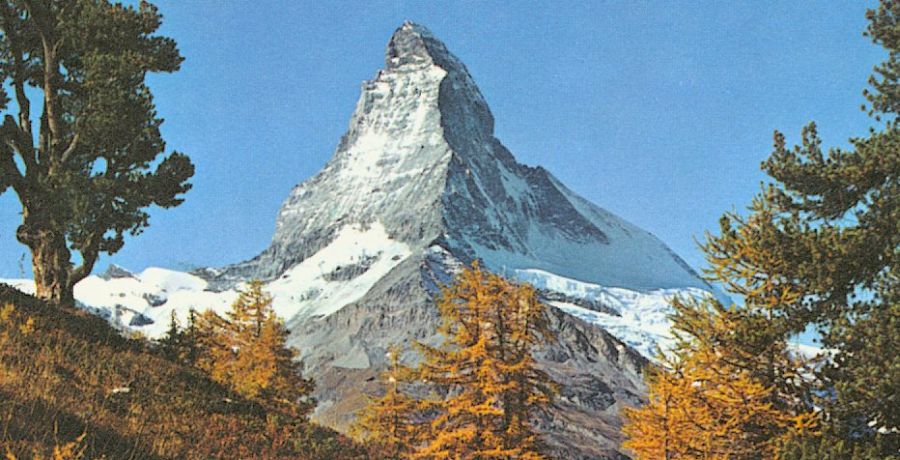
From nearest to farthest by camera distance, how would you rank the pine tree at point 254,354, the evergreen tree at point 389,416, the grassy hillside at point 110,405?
the grassy hillside at point 110,405 → the evergreen tree at point 389,416 → the pine tree at point 254,354

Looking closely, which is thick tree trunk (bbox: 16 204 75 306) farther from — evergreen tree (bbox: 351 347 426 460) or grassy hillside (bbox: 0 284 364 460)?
evergreen tree (bbox: 351 347 426 460)

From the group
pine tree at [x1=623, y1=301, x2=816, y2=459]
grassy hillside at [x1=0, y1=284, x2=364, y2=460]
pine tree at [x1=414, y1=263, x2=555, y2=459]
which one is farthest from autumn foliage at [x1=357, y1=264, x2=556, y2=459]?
grassy hillside at [x1=0, y1=284, x2=364, y2=460]

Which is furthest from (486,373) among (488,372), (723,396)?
(723,396)

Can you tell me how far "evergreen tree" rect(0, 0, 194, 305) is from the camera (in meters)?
17.4

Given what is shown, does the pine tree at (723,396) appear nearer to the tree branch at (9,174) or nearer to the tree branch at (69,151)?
the tree branch at (69,151)

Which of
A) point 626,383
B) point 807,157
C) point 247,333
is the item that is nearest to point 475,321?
point 807,157

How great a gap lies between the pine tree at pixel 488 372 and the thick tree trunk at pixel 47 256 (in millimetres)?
9340

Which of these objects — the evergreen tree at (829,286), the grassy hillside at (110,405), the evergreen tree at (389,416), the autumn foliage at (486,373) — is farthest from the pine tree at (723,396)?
the evergreen tree at (389,416)

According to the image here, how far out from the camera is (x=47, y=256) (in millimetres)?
17875

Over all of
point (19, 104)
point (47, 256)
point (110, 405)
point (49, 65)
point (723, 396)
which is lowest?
point (110, 405)

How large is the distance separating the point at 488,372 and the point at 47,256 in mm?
11259

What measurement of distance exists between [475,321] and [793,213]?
28.9 ft

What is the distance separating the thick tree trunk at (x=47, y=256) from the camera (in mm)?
17656

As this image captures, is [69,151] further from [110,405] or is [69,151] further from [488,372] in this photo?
[488,372]
